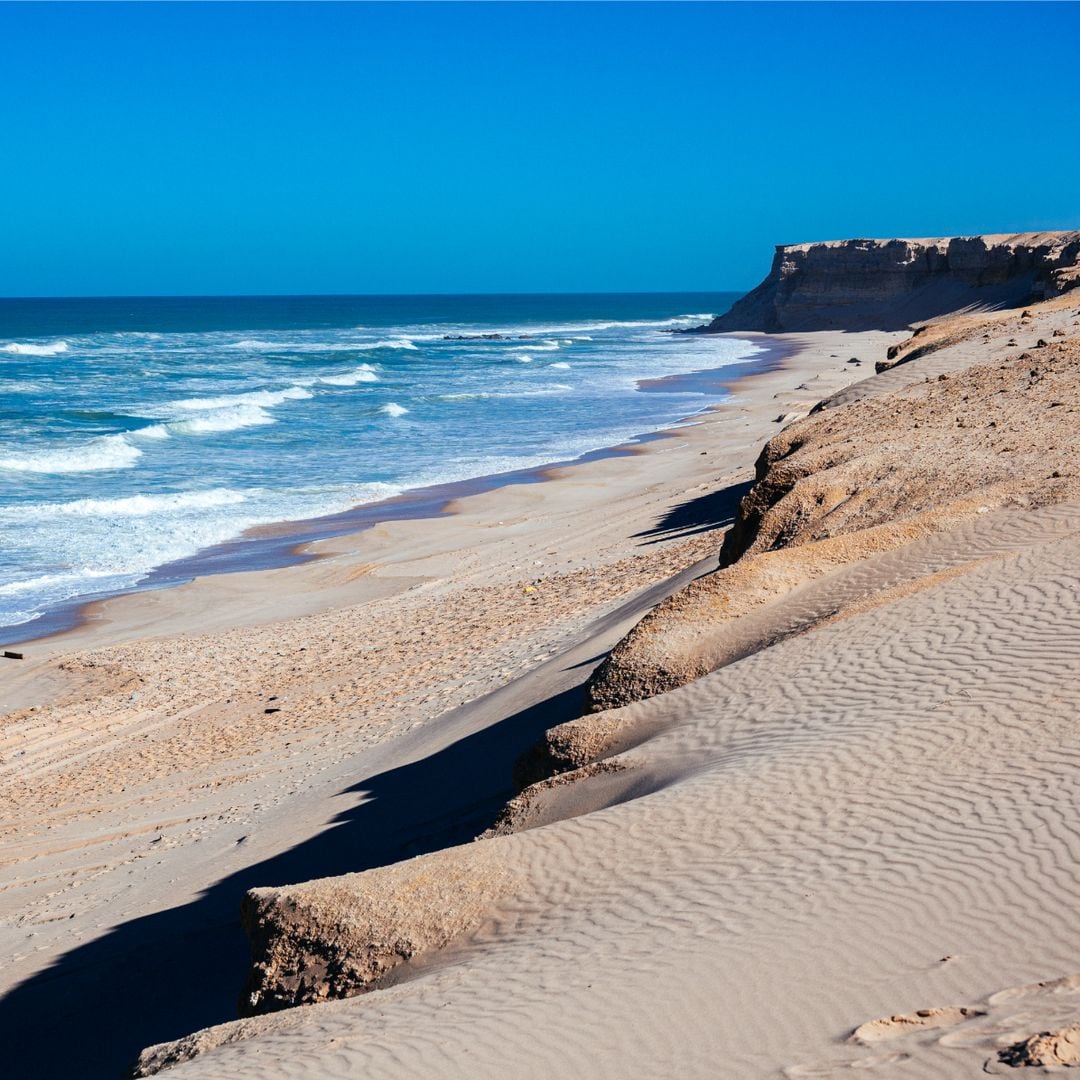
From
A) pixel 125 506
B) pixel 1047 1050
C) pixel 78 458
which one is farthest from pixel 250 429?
pixel 1047 1050

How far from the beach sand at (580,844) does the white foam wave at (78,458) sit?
16196 mm

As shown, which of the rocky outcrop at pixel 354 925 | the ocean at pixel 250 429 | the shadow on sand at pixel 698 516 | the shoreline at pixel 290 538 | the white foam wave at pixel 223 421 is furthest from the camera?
the white foam wave at pixel 223 421

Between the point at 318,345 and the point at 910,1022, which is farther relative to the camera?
the point at 318,345

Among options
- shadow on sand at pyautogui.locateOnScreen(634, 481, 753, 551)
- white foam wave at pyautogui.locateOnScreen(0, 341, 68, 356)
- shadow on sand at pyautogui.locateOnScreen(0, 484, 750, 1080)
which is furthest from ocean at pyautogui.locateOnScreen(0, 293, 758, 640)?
shadow on sand at pyautogui.locateOnScreen(0, 484, 750, 1080)

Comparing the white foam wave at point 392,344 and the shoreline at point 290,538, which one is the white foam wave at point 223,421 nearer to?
the shoreline at point 290,538

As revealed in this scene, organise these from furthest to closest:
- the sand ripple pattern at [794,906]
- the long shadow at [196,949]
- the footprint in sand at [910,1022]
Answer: the long shadow at [196,949] → the sand ripple pattern at [794,906] → the footprint in sand at [910,1022]

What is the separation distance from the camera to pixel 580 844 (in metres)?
5.82

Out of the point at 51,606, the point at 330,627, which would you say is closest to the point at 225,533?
the point at 51,606

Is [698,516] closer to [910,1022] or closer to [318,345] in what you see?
[910,1022]

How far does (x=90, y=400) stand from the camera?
45188 millimetres

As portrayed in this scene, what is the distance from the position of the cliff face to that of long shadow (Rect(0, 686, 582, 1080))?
184 feet

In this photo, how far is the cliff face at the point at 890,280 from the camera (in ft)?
226

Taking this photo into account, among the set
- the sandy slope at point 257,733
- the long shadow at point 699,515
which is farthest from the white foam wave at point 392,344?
the sandy slope at point 257,733

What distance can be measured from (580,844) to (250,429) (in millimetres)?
32238
